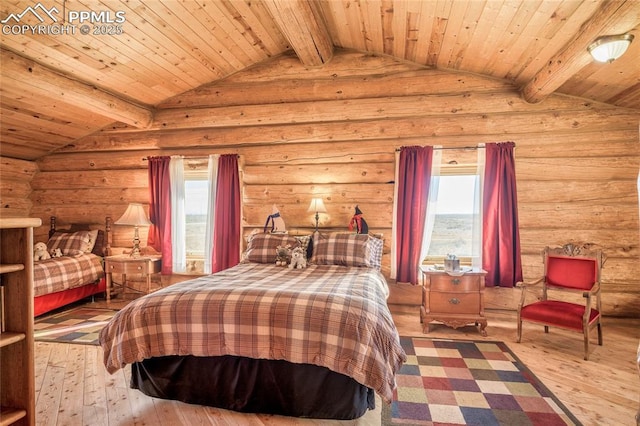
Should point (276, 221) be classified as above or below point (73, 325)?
above

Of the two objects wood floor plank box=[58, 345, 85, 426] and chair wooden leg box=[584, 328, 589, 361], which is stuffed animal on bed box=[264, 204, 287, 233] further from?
chair wooden leg box=[584, 328, 589, 361]

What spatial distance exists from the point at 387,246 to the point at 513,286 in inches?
55.8

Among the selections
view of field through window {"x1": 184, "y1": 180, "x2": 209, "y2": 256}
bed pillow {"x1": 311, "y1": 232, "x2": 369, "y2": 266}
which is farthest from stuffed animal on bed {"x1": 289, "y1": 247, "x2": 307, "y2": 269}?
view of field through window {"x1": 184, "y1": 180, "x2": 209, "y2": 256}

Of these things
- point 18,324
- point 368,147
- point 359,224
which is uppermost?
point 368,147

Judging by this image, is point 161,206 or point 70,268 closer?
point 70,268

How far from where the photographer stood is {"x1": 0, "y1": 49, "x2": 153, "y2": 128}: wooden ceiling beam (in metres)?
3.19

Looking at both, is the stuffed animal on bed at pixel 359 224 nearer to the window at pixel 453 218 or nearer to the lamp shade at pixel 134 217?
the window at pixel 453 218

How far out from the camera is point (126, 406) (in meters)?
2.14

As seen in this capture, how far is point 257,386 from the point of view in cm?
208

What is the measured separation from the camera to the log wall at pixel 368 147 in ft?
12.4

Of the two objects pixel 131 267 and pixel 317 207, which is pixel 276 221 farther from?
pixel 131 267

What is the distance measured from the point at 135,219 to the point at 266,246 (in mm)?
1972

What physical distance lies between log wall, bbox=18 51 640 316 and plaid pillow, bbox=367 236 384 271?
1.37ft

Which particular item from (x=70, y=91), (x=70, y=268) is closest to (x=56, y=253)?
(x=70, y=268)
